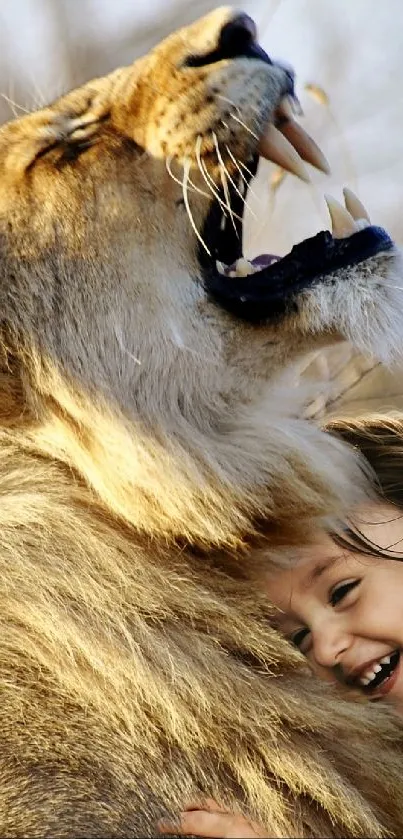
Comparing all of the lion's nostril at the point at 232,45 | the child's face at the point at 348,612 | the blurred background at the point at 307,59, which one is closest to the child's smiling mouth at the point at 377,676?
the child's face at the point at 348,612

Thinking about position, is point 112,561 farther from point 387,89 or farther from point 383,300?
point 387,89

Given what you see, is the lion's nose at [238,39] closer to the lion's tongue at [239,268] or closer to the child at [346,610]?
the lion's tongue at [239,268]

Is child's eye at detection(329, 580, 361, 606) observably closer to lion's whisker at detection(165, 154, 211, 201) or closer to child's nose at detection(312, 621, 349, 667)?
child's nose at detection(312, 621, 349, 667)

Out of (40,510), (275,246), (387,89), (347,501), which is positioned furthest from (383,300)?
(387,89)

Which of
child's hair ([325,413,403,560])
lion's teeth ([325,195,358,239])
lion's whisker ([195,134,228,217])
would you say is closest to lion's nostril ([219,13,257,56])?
lion's whisker ([195,134,228,217])

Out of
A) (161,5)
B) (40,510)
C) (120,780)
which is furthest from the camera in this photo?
(161,5)

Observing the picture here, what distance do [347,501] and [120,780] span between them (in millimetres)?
398

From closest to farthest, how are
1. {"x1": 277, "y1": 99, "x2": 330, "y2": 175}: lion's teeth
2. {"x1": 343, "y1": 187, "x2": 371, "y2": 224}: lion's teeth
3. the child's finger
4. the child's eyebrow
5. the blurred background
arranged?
the child's finger < the child's eyebrow < {"x1": 277, "y1": 99, "x2": 330, "y2": 175}: lion's teeth < {"x1": 343, "y1": 187, "x2": 371, "y2": 224}: lion's teeth < the blurred background

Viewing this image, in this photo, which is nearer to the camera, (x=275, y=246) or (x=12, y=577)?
(x=12, y=577)

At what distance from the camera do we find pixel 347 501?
1.08m

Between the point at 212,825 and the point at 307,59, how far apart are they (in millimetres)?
1766

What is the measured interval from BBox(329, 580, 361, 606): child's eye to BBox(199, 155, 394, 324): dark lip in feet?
1.03

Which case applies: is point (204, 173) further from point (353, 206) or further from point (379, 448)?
point (379, 448)

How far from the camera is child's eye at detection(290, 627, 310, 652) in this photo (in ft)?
3.22
